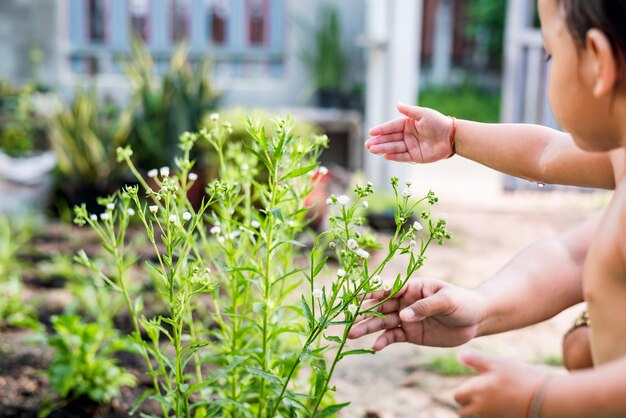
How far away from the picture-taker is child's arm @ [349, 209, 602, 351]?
147 cm

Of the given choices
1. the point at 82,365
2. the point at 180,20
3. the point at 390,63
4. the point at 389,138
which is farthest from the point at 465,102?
the point at 389,138

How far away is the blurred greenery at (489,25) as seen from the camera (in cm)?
1408

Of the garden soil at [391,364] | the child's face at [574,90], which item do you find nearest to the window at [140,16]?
the garden soil at [391,364]

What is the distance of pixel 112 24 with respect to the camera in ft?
28.7

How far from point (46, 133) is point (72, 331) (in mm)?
4596

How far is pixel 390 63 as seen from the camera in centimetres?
595

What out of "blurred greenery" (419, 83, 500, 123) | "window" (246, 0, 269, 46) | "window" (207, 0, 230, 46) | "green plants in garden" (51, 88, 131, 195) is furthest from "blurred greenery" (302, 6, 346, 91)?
"blurred greenery" (419, 83, 500, 123)

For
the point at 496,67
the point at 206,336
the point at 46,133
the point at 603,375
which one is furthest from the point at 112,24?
the point at 603,375

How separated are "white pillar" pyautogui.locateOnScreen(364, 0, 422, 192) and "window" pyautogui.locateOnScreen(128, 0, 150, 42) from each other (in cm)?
332

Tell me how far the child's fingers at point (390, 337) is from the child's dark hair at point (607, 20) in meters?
0.60

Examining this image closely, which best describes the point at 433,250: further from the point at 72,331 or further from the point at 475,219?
the point at 72,331

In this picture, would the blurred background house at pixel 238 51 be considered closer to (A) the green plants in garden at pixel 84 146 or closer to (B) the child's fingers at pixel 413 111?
(A) the green plants in garden at pixel 84 146

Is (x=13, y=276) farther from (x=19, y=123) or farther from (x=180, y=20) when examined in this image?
(x=180, y=20)

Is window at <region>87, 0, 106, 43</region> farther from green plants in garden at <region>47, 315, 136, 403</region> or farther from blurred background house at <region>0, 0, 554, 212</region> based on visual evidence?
green plants in garden at <region>47, 315, 136, 403</region>
